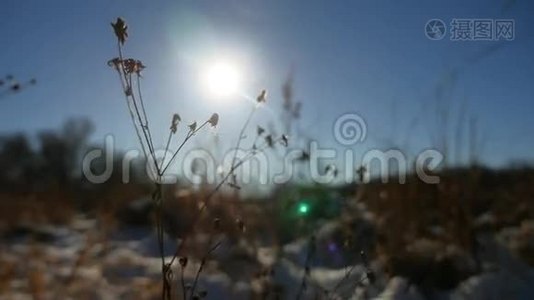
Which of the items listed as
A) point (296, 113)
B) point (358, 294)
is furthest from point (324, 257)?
point (296, 113)

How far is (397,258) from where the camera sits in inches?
86.7

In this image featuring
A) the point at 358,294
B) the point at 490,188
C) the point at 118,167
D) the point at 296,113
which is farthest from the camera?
the point at 490,188

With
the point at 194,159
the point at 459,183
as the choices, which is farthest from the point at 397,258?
the point at 194,159

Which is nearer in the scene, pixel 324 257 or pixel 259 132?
pixel 259 132

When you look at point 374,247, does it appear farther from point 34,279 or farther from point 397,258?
point 34,279

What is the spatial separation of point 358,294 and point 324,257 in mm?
419

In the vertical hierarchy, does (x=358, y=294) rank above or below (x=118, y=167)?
below

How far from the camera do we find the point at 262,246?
2381 millimetres

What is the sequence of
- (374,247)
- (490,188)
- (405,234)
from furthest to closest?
(490,188) < (405,234) < (374,247)

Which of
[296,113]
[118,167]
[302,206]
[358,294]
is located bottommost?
[358,294]

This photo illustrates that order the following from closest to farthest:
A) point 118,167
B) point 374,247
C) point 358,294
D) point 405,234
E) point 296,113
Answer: point 358,294 → point 296,113 → point 374,247 → point 405,234 → point 118,167

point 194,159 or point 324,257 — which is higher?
point 194,159

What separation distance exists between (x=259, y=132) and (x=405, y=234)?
1.22 m

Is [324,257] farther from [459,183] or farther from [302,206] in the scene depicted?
[459,183]
